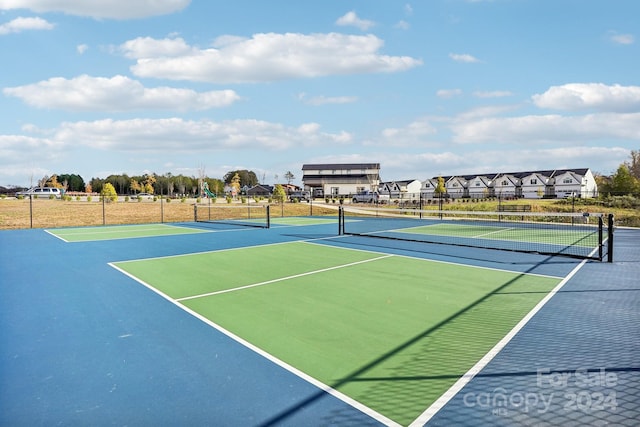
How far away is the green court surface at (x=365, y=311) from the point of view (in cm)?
438

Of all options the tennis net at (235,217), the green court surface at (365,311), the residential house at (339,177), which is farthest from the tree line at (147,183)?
the green court surface at (365,311)

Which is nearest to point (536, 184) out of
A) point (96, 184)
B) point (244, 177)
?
point (244, 177)

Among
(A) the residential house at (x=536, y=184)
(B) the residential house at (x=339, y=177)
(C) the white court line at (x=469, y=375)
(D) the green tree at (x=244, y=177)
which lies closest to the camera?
(C) the white court line at (x=469, y=375)

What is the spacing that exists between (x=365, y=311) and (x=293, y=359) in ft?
7.24

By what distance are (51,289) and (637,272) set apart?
45.3 feet

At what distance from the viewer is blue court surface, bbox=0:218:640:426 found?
3670mm

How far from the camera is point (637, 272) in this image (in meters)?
9.87

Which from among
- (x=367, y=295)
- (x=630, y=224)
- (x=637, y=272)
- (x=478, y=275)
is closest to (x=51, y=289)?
(x=367, y=295)

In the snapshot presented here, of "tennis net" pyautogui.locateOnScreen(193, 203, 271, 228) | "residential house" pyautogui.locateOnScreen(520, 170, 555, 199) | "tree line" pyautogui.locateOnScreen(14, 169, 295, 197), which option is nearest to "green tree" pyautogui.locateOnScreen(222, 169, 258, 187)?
"tree line" pyautogui.locateOnScreen(14, 169, 295, 197)

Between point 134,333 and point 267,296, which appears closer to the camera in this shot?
point 134,333

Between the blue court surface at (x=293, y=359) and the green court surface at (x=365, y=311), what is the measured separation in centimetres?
4

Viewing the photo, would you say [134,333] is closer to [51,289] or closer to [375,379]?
[375,379]

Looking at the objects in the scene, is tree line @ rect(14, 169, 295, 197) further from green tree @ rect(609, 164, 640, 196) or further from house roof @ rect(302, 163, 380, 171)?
green tree @ rect(609, 164, 640, 196)

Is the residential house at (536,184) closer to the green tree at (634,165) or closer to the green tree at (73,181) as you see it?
the green tree at (634,165)
